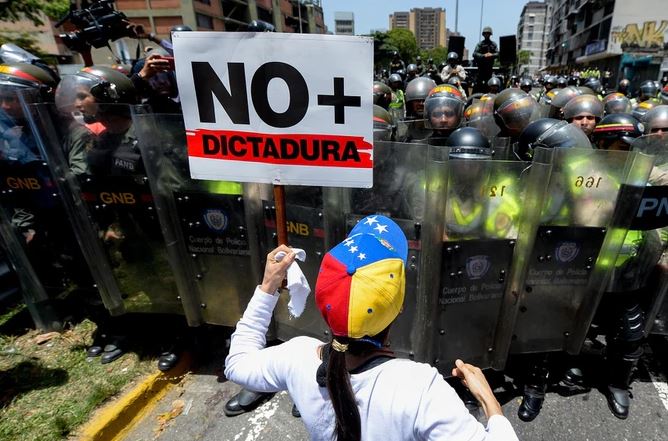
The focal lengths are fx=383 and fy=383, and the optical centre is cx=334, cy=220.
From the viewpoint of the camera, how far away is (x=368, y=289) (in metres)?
1.12

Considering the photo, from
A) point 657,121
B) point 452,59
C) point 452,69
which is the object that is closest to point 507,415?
point 657,121

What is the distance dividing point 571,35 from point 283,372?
9194 centimetres

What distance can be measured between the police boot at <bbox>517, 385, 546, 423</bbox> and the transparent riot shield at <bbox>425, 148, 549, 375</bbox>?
67cm

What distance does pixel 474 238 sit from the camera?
7.99 ft

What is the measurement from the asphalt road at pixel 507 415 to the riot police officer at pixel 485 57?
10.6 m

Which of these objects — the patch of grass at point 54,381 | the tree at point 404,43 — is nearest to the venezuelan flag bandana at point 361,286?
the patch of grass at point 54,381

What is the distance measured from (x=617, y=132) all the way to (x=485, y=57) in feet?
31.1

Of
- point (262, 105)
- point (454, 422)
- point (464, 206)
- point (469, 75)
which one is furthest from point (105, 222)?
point (469, 75)

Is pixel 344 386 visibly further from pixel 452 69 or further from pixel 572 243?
pixel 452 69

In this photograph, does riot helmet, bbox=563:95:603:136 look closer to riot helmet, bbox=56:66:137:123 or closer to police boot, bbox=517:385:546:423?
police boot, bbox=517:385:546:423

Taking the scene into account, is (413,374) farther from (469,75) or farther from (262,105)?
(469,75)

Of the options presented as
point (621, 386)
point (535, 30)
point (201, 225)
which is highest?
point (535, 30)

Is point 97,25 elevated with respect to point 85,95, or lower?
elevated

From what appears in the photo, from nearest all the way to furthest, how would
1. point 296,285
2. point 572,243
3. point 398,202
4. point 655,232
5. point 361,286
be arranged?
point 361,286
point 296,285
point 398,202
point 572,243
point 655,232
